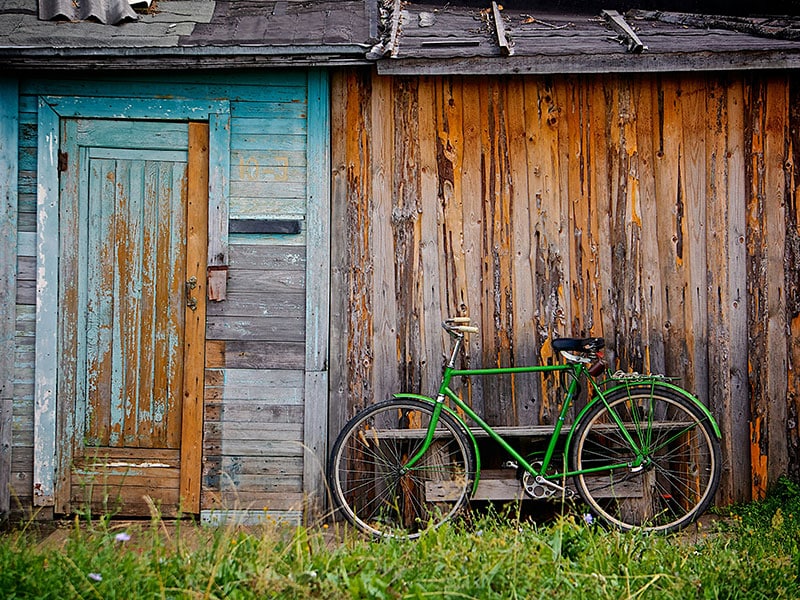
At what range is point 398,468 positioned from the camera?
16.6 ft

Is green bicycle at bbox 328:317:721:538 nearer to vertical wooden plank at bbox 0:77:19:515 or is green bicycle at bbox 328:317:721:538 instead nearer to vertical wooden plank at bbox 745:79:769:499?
vertical wooden plank at bbox 745:79:769:499

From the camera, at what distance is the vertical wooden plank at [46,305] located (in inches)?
208

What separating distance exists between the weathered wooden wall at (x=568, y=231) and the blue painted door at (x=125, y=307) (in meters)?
1.04

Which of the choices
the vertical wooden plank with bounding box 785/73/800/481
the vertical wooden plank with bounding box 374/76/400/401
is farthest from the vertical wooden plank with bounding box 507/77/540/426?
the vertical wooden plank with bounding box 785/73/800/481

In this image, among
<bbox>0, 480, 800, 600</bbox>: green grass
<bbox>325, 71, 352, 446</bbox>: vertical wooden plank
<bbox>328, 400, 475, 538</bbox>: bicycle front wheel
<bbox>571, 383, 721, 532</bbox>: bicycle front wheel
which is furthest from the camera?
<bbox>325, 71, 352, 446</bbox>: vertical wooden plank

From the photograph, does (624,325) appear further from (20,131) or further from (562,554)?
(20,131)

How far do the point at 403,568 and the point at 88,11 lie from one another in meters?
4.04

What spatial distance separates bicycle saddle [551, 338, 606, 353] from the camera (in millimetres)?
5070

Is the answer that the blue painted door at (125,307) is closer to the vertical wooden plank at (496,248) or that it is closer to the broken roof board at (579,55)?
the broken roof board at (579,55)

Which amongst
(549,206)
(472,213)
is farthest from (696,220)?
(472,213)

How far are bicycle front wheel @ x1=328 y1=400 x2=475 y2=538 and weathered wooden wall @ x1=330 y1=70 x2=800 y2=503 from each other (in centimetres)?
26

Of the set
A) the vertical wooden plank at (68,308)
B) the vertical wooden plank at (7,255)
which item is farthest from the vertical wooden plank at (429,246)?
the vertical wooden plank at (7,255)

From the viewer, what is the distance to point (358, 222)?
17.9 ft

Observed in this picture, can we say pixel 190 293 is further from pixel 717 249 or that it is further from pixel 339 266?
pixel 717 249
